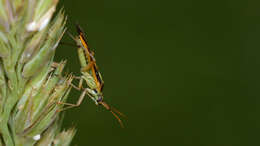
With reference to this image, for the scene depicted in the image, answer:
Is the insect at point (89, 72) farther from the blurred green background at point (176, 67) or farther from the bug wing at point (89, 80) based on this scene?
the blurred green background at point (176, 67)

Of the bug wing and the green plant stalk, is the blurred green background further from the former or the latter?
the green plant stalk

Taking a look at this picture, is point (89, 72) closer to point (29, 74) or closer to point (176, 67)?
point (29, 74)

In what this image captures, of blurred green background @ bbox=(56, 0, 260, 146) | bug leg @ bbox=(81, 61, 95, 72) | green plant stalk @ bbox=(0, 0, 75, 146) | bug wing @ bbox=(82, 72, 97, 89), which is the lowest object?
blurred green background @ bbox=(56, 0, 260, 146)

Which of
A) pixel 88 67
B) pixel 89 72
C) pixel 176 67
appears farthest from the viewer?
pixel 176 67

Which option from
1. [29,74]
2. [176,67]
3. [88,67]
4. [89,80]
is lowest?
[176,67]

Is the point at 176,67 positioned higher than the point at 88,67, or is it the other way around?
the point at 88,67

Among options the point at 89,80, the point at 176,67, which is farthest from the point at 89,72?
the point at 176,67

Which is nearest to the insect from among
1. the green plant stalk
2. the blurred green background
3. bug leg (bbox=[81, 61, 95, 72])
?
bug leg (bbox=[81, 61, 95, 72])

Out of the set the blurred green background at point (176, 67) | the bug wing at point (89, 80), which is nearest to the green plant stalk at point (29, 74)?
the bug wing at point (89, 80)

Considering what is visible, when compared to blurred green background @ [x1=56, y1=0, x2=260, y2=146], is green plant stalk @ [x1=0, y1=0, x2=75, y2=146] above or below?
above
